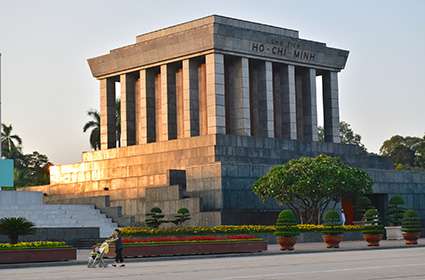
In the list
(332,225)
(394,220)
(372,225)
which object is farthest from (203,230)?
(394,220)

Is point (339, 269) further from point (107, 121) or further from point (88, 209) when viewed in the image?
point (107, 121)

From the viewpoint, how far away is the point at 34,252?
1288 inches

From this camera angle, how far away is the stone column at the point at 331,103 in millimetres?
66312

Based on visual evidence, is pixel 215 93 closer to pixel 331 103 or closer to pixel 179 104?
pixel 179 104

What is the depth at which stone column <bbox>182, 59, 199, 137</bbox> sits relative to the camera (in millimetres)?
59688

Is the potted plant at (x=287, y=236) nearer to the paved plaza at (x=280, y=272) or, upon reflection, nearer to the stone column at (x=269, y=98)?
the paved plaza at (x=280, y=272)

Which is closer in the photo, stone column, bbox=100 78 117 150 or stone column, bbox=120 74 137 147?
stone column, bbox=120 74 137 147

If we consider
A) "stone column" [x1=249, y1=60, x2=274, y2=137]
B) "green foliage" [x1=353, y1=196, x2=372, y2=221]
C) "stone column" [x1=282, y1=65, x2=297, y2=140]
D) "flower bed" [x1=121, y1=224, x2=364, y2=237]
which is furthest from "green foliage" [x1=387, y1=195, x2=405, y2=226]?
"stone column" [x1=282, y1=65, x2=297, y2=140]

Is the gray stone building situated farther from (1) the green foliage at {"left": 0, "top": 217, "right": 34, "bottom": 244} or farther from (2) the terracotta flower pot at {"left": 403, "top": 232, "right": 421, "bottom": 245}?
(1) the green foliage at {"left": 0, "top": 217, "right": 34, "bottom": 244}

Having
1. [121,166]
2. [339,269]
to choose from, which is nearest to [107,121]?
[121,166]

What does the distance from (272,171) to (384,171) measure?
13.5 m

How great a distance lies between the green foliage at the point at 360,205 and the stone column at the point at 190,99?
12151 mm

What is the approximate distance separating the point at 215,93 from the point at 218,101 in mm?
581

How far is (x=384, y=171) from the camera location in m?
59.6
